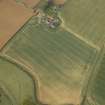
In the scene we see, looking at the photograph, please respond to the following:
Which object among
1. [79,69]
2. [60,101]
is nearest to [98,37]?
[79,69]

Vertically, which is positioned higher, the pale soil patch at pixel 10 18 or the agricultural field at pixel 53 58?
the pale soil patch at pixel 10 18

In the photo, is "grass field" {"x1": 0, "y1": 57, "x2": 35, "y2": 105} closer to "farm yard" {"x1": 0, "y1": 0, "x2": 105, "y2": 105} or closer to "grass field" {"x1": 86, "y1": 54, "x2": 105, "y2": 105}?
"farm yard" {"x1": 0, "y1": 0, "x2": 105, "y2": 105}

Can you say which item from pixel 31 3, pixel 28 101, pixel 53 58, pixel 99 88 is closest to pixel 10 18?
pixel 31 3

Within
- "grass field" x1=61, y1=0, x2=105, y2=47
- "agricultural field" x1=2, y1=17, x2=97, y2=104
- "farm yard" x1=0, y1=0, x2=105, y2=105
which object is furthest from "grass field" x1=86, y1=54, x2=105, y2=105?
"grass field" x1=61, y1=0, x2=105, y2=47

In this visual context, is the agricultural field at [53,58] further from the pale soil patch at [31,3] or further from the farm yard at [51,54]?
the pale soil patch at [31,3]

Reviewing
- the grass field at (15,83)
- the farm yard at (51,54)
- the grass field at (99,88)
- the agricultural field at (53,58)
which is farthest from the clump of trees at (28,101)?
the grass field at (99,88)

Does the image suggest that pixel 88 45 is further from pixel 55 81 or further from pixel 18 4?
pixel 18 4
